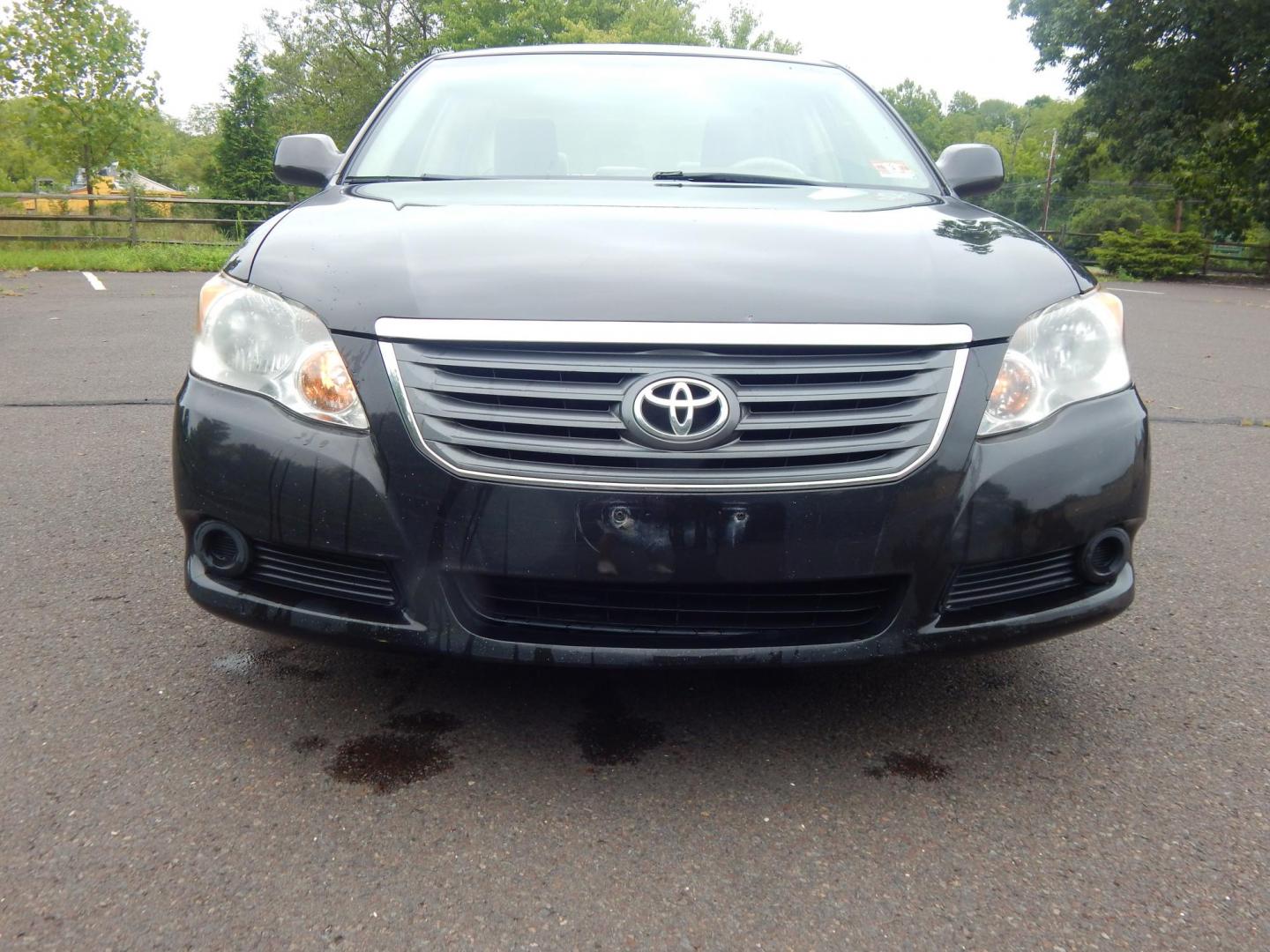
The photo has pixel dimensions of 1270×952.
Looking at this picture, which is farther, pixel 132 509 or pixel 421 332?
pixel 132 509

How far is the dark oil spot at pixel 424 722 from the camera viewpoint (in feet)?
7.52

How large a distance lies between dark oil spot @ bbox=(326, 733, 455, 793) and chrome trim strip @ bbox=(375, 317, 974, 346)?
A: 797 mm

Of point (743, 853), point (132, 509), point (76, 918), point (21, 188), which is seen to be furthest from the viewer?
point (21, 188)

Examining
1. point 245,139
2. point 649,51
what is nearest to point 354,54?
point 245,139

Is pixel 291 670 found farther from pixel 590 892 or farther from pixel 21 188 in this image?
pixel 21 188

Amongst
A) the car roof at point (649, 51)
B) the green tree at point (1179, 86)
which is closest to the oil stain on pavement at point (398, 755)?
the car roof at point (649, 51)

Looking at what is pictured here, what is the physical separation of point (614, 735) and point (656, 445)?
695 millimetres

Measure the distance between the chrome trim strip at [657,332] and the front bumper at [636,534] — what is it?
5.0 inches

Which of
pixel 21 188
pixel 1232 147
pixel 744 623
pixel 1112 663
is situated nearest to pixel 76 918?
pixel 744 623

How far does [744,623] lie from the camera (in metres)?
2.02

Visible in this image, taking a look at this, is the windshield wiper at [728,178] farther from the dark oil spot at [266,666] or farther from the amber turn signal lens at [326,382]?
the dark oil spot at [266,666]

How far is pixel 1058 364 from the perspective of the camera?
7.08 ft

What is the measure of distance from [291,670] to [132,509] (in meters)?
1.67

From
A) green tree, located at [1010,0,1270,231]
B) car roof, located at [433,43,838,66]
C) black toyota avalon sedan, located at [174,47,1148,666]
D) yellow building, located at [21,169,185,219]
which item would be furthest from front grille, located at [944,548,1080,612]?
green tree, located at [1010,0,1270,231]
